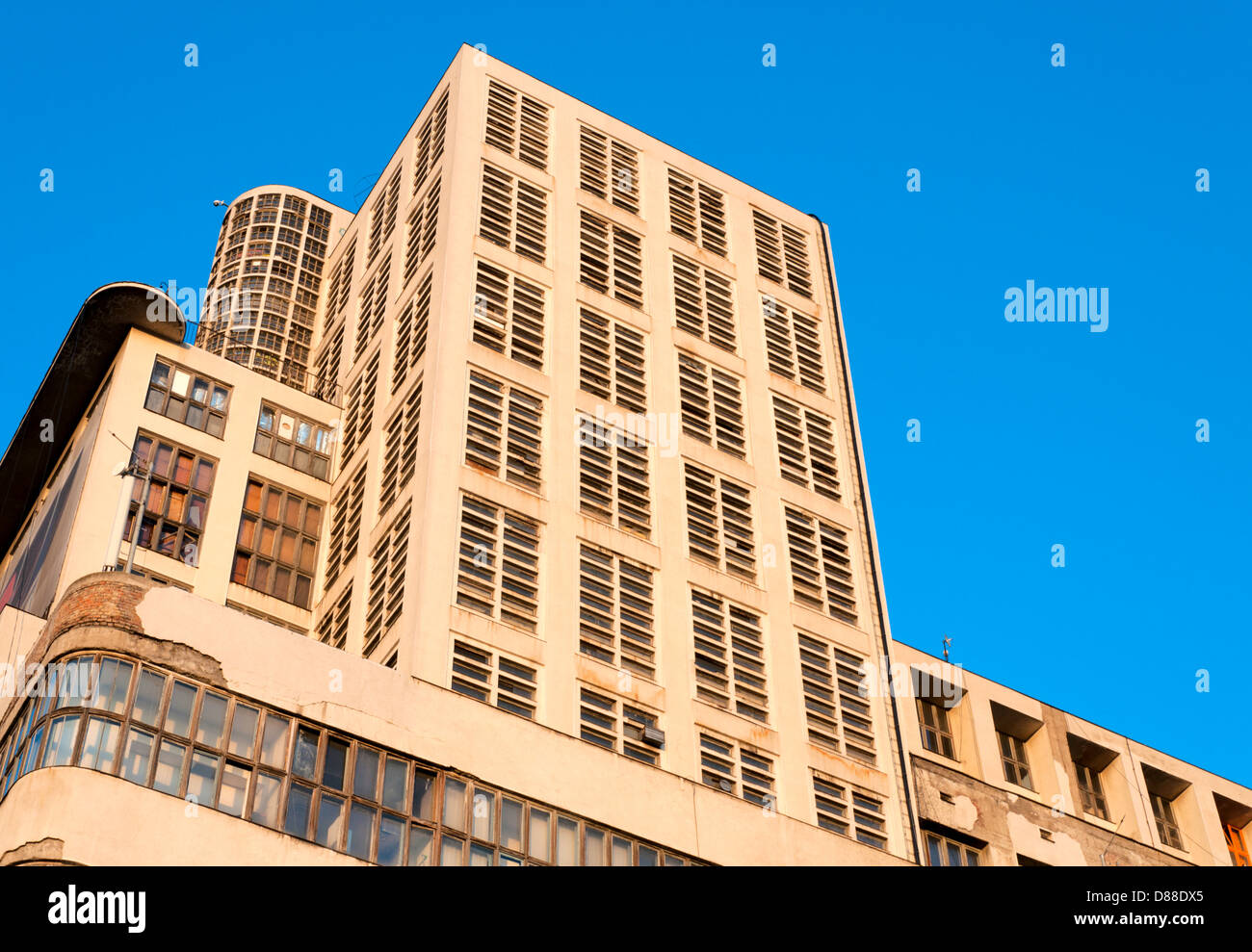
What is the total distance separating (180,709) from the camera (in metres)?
33.1

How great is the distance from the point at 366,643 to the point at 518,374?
1009 centimetres

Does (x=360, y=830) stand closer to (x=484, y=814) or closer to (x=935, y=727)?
(x=484, y=814)

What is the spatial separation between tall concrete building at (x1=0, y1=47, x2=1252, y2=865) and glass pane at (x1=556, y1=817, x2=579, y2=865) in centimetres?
10

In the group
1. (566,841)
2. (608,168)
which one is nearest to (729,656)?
(566,841)

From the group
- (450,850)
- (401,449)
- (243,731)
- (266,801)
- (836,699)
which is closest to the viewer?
(266,801)

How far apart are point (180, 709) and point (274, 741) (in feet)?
7.07

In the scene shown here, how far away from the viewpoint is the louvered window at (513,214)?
5238cm

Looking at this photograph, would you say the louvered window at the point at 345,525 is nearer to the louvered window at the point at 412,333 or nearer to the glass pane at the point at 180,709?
the louvered window at the point at 412,333

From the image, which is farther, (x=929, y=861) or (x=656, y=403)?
(x=656, y=403)

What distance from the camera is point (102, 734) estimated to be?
31.5 metres
